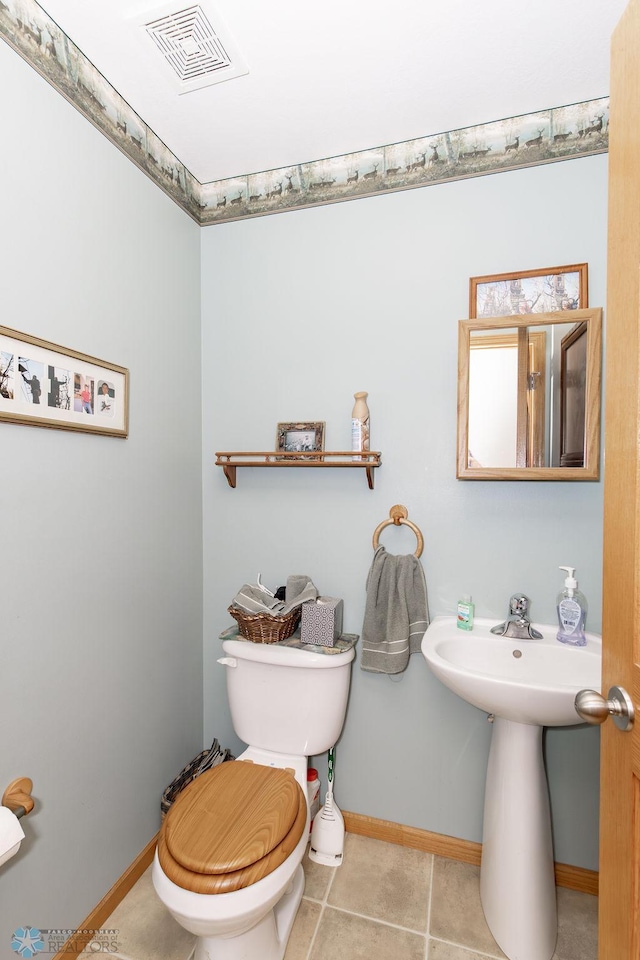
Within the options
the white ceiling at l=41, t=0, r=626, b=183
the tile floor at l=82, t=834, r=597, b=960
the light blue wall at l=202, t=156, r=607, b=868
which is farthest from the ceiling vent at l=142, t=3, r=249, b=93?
the tile floor at l=82, t=834, r=597, b=960

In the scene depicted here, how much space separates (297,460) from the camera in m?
1.83

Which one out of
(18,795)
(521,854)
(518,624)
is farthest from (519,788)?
(18,795)

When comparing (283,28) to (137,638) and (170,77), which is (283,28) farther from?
(137,638)

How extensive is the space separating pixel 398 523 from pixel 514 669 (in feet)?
1.98

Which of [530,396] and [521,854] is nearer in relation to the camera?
[521,854]

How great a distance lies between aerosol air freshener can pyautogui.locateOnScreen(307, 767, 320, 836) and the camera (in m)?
1.72

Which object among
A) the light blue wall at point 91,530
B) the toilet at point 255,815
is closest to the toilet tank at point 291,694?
the toilet at point 255,815

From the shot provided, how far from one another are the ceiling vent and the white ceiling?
0.07 feet

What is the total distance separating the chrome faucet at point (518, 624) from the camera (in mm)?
1548

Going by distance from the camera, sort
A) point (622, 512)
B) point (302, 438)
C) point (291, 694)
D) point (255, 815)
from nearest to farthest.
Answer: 1. point (622, 512)
2. point (255, 815)
3. point (291, 694)
4. point (302, 438)

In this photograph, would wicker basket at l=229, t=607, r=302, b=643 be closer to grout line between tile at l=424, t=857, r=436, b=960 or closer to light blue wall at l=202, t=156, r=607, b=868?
light blue wall at l=202, t=156, r=607, b=868

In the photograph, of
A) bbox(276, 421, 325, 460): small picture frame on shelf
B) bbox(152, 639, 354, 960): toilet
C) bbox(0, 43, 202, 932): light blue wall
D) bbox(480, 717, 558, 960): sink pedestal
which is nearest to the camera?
bbox(152, 639, 354, 960): toilet

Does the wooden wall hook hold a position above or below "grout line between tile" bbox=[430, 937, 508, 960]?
above

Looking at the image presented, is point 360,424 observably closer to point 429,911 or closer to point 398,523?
point 398,523
